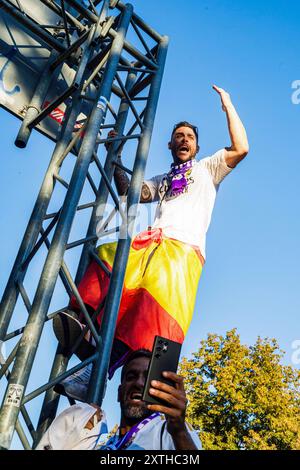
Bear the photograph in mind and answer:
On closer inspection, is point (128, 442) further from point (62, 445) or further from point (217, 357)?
point (217, 357)

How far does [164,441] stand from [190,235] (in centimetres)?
159

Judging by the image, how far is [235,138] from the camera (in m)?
3.04

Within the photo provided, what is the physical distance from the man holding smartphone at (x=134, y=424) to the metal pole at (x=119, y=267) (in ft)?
0.60

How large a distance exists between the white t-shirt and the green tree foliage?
1220 cm

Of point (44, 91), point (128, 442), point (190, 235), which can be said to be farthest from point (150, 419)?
point (44, 91)

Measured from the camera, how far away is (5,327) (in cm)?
296

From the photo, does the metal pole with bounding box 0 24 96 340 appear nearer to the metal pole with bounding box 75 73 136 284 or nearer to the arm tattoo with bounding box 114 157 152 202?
the metal pole with bounding box 75 73 136 284

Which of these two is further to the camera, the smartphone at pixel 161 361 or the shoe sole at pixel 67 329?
the shoe sole at pixel 67 329

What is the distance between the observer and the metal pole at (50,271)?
80.3 inches

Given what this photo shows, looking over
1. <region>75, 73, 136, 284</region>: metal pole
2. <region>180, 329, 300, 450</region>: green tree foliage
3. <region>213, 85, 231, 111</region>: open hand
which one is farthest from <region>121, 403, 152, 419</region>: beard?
<region>180, 329, 300, 450</region>: green tree foliage

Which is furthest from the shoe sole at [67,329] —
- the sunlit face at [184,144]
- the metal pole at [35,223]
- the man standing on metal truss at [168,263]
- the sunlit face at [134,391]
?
the sunlit face at [184,144]

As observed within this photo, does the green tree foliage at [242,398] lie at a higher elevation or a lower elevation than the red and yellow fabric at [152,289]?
higher

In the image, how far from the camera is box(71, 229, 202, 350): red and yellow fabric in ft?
8.65

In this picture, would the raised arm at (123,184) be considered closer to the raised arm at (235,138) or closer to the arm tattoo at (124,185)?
the arm tattoo at (124,185)
